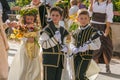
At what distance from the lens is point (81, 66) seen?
7.62 metres

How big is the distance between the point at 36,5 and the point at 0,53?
2546 millimetres

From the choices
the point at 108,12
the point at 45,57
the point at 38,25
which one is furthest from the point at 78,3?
the point at 45,57

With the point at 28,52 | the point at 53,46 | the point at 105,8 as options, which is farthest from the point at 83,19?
the point at 105,8

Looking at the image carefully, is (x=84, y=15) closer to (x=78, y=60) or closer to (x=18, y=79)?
(x=78, y=60)

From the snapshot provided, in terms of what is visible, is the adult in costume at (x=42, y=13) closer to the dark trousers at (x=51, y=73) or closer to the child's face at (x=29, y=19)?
the child's face at (x=29, y=19)

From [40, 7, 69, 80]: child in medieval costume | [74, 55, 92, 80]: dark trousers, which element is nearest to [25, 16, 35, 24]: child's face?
[40, 7, 69, 80]: child in medieval costume

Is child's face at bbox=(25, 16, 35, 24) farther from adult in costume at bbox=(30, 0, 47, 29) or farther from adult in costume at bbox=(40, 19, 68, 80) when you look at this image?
adult in costume at bbox=(40, 19, 68, 80)

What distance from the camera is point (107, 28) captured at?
9.79 meters

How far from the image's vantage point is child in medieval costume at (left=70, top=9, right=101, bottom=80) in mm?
7531

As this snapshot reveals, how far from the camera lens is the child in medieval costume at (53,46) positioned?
7.12 m

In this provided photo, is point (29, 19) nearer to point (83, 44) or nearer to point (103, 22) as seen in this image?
point (83, 44)

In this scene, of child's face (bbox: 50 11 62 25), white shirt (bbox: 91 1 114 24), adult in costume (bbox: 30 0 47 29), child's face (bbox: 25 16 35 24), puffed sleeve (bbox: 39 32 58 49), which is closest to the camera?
puffed sleeve (bbox: 39 32 58 49)

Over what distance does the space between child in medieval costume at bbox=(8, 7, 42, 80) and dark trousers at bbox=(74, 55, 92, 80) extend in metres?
0.74

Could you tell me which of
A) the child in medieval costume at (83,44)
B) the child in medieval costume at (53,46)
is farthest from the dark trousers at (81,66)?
the child in medieval costume at (53,46)
